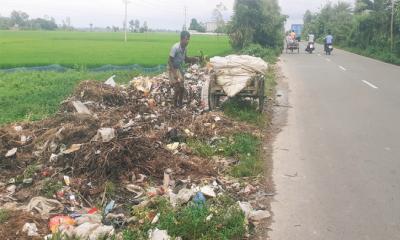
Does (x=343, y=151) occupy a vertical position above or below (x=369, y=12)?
below

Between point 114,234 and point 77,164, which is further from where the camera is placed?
point 77,164

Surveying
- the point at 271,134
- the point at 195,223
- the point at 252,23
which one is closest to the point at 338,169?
the point at 271,134

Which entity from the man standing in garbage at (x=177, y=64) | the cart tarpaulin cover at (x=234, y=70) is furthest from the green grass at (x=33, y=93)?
the cart tarpaulin cover at (x=234, y=70)

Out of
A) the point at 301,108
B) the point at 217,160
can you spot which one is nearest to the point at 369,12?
the point at 301,108

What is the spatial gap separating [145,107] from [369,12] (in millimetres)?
31067

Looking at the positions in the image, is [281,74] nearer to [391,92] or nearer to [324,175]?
[391,92]

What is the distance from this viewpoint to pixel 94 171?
591cm

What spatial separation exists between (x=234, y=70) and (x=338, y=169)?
13.4ft

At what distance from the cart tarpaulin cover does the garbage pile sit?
4.52 ft

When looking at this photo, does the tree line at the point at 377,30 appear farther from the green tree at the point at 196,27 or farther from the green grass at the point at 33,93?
the green tree at the point at 196,27

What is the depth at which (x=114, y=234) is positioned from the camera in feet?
14.3

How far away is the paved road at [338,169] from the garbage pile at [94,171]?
66 cm

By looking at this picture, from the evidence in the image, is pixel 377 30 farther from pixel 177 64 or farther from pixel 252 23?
pixel 177 64

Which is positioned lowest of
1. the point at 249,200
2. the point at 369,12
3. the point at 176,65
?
the point at 249,200
